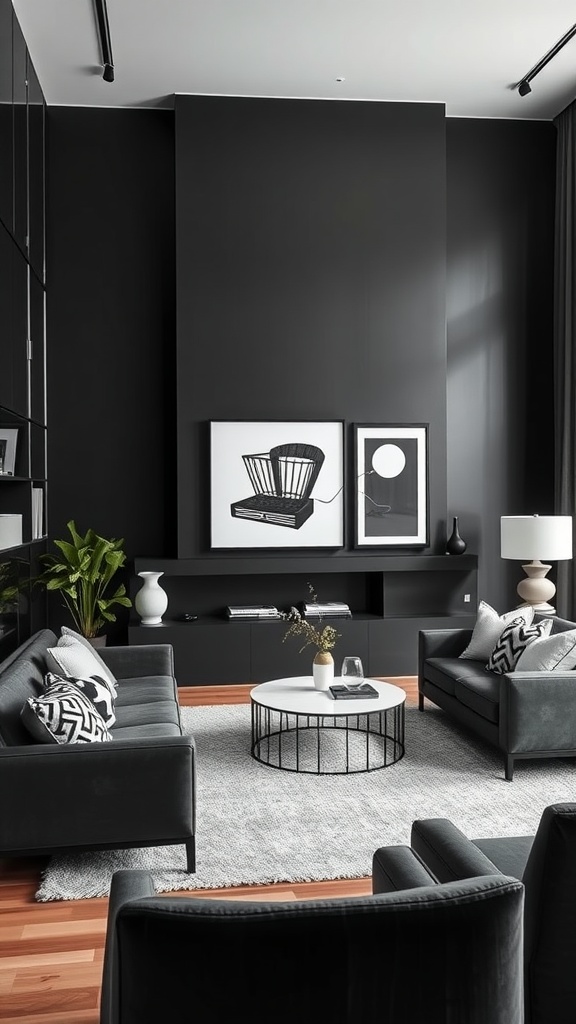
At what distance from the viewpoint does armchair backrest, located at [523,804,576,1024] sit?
67.9 inches

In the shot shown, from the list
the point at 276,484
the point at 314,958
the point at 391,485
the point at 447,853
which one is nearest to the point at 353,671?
the point at 276,484

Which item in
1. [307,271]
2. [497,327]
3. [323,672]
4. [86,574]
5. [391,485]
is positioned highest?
[307,271]

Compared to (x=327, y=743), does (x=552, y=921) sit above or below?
above

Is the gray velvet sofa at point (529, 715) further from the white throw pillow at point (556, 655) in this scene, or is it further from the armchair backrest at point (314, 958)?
the armchair backrest at point (314, 958)

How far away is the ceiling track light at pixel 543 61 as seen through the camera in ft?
18.0

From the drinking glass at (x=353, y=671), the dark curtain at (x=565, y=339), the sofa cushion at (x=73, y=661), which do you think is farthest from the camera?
the dark curtain at (x=565, y=339)

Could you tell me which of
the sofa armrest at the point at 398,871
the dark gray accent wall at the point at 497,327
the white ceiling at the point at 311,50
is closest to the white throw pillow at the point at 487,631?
the dark gray accent wall at the point at 497,327

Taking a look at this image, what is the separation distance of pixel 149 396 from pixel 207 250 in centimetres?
116

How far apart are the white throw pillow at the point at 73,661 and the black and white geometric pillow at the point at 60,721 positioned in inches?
21.8

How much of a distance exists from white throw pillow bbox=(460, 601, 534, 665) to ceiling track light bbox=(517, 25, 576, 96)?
345 cm

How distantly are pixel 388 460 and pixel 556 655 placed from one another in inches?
104

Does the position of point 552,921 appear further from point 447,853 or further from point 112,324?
point 112,324

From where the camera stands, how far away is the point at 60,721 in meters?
3.29

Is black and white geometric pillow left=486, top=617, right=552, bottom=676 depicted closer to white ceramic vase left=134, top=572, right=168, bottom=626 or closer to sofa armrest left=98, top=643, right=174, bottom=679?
sofa armrest left=98, top=643, right=174, bottom=679
